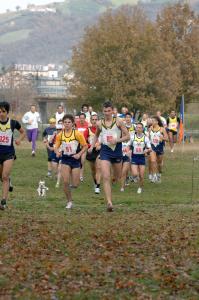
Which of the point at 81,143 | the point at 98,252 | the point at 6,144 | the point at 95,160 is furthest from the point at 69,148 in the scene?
the point at 95,160

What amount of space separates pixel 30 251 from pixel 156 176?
1863 centimetres

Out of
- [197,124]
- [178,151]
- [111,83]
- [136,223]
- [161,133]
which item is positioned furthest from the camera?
[197,124]

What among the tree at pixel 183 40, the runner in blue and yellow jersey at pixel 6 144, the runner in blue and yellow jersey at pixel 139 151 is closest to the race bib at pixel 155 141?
the runner in blue and yellow jersey at pixel 139 151

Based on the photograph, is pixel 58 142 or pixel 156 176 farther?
pixel 156 176

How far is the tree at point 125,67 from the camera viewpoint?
207ft

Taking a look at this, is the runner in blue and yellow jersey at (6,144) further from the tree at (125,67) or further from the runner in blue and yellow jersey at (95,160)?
the tree at (125,67)

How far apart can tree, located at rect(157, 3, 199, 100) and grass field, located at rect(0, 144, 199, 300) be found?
50.6 metres

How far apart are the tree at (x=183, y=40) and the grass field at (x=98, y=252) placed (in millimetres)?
50649

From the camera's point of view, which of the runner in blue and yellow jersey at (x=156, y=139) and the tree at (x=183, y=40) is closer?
the runner in blue and yellow jersey at (x=156, y=139)

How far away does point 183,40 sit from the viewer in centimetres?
7275

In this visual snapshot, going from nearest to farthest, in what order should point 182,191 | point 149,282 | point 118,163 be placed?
point 149,282 < point 118,163 < point 182,191

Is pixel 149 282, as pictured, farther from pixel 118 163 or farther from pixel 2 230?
pixel 118 163

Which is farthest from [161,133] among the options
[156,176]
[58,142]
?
[58,142]

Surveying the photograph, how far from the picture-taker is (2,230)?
15.2 m
